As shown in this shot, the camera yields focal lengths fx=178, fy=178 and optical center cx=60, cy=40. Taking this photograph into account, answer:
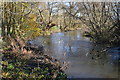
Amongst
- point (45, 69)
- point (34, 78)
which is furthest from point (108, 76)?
point (34, 78)

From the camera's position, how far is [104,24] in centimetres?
706

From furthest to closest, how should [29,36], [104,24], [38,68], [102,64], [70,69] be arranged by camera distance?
1. [104,24]
2. [29,36]
3. [102,64]
4. [70,69]
5. [38,68]

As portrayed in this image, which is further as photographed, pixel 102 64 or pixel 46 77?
pixel 102 64

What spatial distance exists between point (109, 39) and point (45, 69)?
12.2 ft

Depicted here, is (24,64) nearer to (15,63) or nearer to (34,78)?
(15,63)

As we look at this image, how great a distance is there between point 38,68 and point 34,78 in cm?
57

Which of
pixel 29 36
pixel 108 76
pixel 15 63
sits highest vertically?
pixel 29 36

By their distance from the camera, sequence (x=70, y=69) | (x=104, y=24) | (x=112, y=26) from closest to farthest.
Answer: (x=70, y=69) → (x=112, y=26) → (x=104, y=24)

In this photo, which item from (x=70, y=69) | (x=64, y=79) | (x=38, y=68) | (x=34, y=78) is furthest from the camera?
(x=70, y=69)

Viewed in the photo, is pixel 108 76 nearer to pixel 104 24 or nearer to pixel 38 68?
pixel 38 68

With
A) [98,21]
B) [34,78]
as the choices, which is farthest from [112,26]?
[34,78]

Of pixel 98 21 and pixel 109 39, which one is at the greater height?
pixel 98 21

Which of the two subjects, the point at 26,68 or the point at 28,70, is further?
the point at 26,68

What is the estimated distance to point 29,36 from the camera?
5.60 meters
